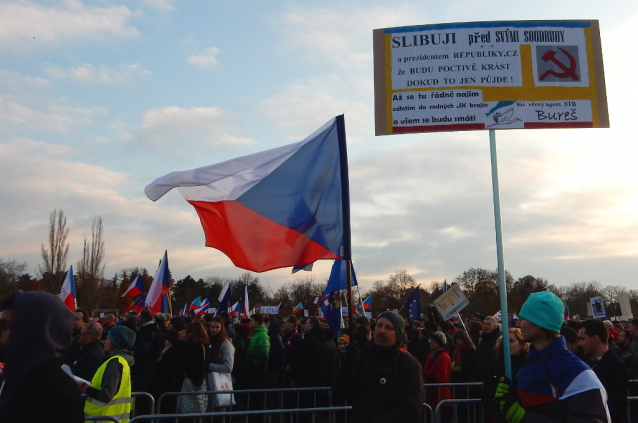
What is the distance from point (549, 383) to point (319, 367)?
7.01 meters

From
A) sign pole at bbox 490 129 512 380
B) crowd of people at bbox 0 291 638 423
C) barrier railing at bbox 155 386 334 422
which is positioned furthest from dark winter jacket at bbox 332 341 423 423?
barrier railing at bbox 155 386 334 422

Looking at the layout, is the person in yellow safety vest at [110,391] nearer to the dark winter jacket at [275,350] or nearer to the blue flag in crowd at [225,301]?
the dark winter jacket at [275,350]

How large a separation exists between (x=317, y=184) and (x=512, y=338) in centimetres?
274

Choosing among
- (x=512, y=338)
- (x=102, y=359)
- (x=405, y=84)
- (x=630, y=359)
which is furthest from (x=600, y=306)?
(x=102, y=359)

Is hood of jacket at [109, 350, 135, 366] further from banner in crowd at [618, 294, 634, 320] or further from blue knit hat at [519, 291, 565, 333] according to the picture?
banner in crowd at [618, 294, 634, 320]

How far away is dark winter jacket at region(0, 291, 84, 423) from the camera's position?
2898 mm

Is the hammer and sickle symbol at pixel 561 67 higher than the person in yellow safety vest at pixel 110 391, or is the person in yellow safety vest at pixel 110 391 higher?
the hammer and sickle symbol at pixel 561 67

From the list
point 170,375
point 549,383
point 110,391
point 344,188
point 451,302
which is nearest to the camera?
point 549,383

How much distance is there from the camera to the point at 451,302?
15.8 meters

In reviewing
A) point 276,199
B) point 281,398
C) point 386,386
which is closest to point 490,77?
point 276,199

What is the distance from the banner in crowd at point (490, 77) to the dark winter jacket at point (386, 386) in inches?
101

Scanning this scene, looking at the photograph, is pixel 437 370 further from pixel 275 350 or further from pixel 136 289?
pixel 136 289

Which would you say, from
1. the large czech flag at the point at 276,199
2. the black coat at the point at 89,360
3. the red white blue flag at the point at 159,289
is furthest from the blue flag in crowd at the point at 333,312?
the large czech flag at the point at 276,199

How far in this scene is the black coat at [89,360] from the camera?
21.3ft
